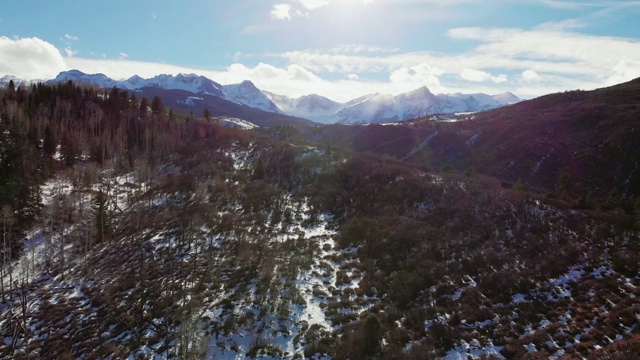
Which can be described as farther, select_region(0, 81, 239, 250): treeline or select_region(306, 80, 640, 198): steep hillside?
select_region(306, 80, 640, 198): steep hillside

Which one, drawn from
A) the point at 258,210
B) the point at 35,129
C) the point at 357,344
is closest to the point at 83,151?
the point at 35,129

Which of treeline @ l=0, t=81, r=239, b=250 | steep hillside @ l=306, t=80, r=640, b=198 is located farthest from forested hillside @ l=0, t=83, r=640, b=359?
steep hillside @ l=306, t=80, r=640, b=198

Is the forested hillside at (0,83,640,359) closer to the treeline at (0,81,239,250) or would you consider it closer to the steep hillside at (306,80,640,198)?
the treeline at (0,81,239,250)

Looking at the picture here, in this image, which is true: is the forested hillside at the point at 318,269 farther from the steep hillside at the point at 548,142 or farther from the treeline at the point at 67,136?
the steep hillside at the point at 548,142

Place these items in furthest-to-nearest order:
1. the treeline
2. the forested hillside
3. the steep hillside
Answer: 1. the steep hillside
2. the treeline
3. the forested hillside

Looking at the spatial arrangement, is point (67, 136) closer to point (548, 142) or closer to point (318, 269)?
point (318, 269)

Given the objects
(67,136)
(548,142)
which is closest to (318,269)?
(67,136)

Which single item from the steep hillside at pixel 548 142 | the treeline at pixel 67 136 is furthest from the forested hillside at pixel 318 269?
the steep hillside at pixel 548 142

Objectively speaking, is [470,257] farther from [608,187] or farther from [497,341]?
[608,187]
